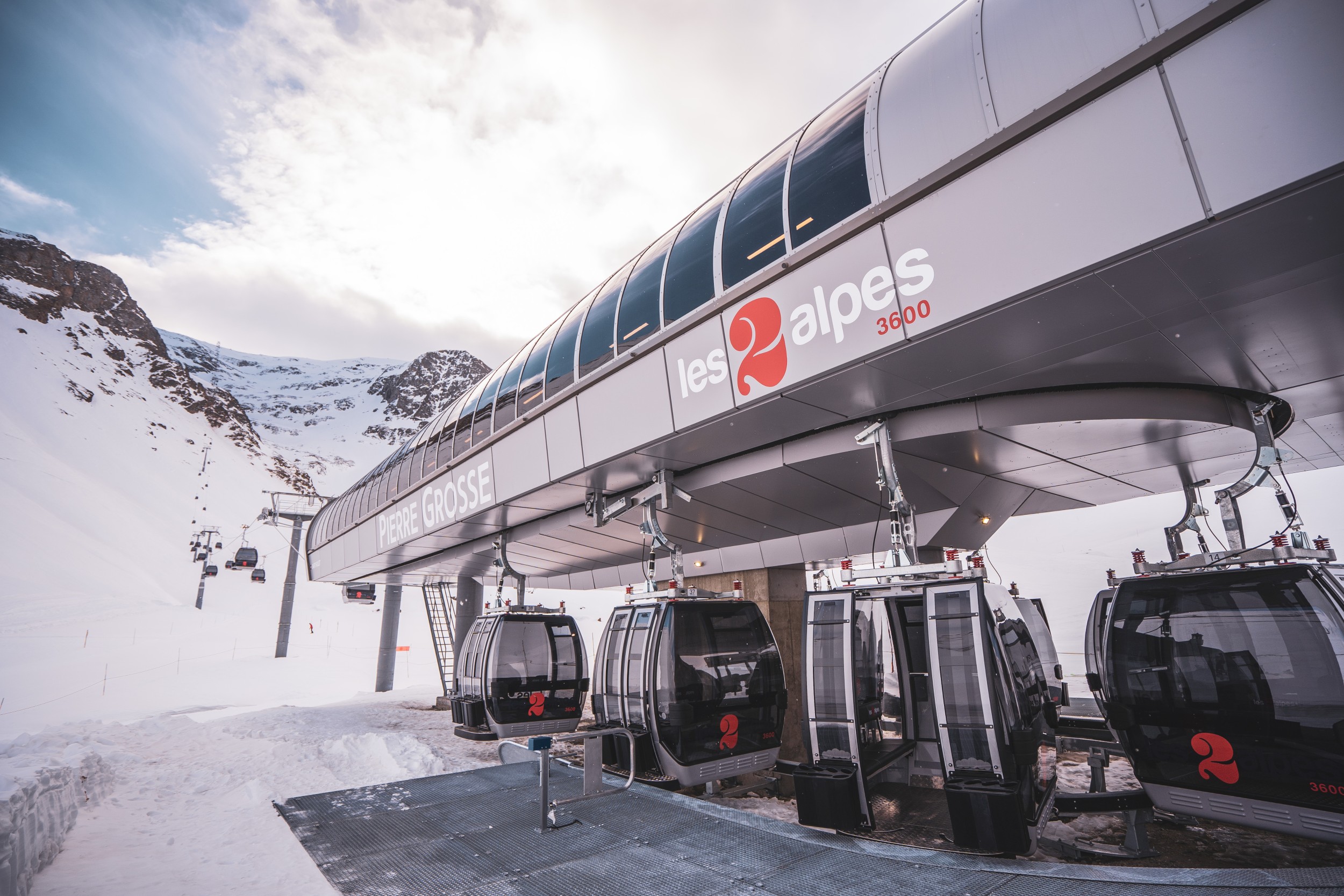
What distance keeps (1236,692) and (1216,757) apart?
0.50 metres

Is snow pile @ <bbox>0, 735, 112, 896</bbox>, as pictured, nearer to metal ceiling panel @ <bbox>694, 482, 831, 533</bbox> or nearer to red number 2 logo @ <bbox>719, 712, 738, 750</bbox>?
red number 2 logo @ <bbox>719, 712, 738, 750</bbox>

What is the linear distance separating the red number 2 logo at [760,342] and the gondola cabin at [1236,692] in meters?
3.46

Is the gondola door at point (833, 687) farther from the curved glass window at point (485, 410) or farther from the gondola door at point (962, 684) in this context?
the curved glass window at point (485, 410)

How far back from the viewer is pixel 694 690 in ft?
24.1

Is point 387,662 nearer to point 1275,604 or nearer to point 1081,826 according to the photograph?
point 1081,826

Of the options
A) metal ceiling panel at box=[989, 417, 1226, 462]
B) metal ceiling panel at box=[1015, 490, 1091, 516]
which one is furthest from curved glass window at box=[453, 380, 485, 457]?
metal ceiling panel at box=[1015, 490, 1091, 516]

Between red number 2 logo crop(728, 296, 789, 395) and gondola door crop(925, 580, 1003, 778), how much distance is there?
8.24 ft

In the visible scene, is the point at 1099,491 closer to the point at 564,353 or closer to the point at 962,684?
the point at 962,684

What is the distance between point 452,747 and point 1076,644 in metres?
32.7

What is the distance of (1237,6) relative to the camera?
345 centimetres

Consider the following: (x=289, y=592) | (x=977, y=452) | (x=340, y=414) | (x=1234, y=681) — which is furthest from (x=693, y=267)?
(x=340, y=414)

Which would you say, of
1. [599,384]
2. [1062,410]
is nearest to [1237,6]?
[1062,410]

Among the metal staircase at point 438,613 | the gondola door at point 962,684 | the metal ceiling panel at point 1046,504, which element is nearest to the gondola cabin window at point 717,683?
the gondola door at point 962,684

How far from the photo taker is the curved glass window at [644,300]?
7812 millimetres
